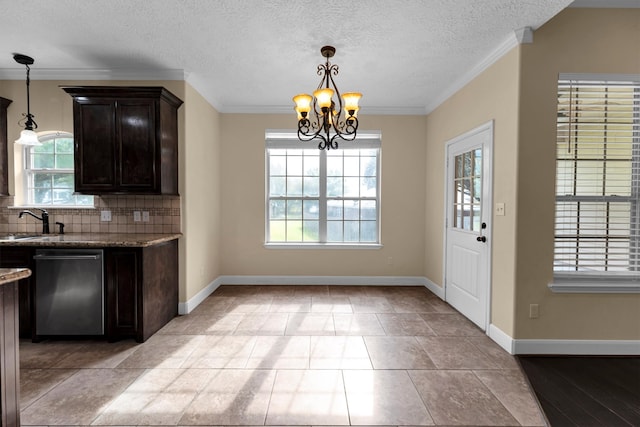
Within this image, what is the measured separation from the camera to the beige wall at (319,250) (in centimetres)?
483

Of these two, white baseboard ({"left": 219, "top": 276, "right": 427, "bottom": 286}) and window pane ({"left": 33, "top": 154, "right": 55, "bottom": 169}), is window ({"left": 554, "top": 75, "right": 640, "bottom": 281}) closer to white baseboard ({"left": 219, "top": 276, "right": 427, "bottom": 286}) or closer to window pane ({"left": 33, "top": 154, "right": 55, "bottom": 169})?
white baseboard ({"left": 219, "top": 276, "right": 427, "bottom": 286})

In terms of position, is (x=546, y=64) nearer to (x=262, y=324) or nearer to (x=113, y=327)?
(x=262, y=324)

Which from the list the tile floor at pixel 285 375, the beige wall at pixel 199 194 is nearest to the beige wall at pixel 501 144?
the tile floor at pixel 285 375

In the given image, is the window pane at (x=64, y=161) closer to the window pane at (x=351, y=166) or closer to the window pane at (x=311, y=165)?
the window pane at (x=311, y=165)

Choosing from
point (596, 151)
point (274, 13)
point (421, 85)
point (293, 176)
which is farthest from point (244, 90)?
point (596, 151)

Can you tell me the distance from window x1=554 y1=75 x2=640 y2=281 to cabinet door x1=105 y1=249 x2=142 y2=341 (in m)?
3.80

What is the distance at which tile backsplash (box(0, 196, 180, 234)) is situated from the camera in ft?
11.8

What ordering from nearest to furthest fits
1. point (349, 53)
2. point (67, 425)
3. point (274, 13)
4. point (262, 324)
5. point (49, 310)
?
point (67, 425)
point (274, 13)
point (49, 310)
point (349, 53)
point (262, 324)

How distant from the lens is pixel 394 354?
271 centimetres

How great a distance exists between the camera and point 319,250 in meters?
4.90

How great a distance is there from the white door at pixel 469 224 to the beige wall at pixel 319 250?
82 centimetres

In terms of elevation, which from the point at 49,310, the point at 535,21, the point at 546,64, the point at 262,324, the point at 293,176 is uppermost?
the point at 535,21

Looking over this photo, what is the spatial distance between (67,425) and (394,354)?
228cm

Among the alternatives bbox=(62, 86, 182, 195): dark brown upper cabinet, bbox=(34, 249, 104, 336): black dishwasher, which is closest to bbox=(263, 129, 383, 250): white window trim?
bbox=(62, 86, 182, 195): dark brown upper cabinet
